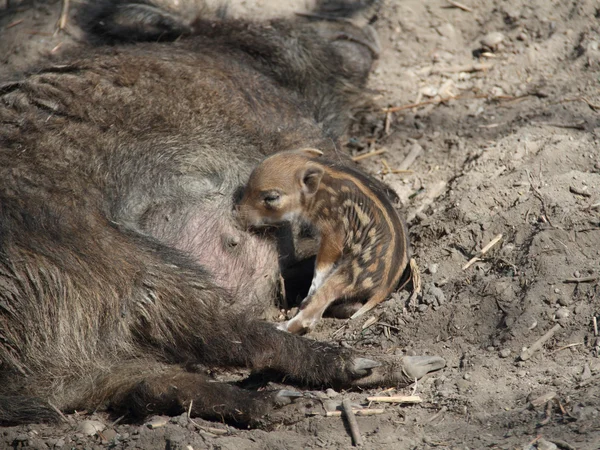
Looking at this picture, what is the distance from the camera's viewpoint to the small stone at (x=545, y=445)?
2.84 meters

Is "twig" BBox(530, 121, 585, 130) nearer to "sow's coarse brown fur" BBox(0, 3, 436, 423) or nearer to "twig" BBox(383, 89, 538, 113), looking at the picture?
"twig" BBox(383, 89, 538, 113)

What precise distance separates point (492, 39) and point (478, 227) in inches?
91.2

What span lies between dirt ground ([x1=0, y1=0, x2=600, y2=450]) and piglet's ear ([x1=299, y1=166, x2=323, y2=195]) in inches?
28.8

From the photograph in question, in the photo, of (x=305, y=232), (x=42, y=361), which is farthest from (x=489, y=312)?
(x=42, y=361)

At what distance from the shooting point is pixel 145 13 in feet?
17.1

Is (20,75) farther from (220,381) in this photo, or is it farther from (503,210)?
(503,210)

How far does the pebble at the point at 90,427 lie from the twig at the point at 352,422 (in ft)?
3.61

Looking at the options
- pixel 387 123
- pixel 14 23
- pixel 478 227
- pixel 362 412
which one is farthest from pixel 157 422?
pixel 14 23

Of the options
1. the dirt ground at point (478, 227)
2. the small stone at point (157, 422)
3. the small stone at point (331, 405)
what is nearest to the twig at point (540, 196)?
the dirt ground at point (478, 227)

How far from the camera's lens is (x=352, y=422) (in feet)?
10.7

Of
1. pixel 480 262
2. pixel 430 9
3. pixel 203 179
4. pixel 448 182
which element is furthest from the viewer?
pixel 430 9

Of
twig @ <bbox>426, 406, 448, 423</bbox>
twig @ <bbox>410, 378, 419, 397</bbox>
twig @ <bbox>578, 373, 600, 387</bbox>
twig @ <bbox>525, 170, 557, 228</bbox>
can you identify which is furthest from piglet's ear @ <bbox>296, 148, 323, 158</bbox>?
twig @ <bbox>578, 373, 600, 387</bbox>

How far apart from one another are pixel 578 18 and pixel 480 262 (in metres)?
2.67

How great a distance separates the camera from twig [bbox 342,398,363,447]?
124 inches
